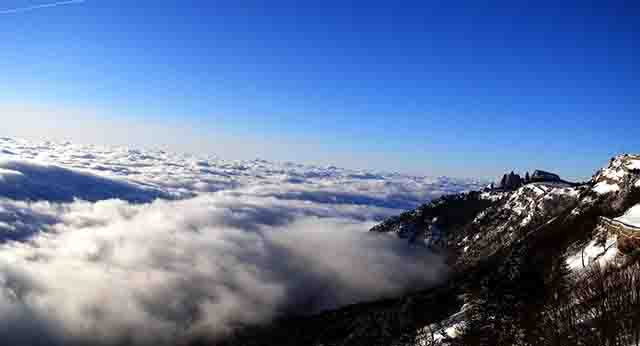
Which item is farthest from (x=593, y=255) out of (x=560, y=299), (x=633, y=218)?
(x=560, y=299)

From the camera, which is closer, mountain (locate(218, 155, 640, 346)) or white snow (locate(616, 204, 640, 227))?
mountain (locate(218, 155, 640, 346))

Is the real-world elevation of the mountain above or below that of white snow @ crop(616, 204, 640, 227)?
below

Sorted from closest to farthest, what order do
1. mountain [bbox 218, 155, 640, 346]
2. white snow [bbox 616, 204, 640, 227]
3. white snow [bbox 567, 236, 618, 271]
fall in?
mountain [bbox 218, 155, 640, 346] < white snow [bbox 567, 236, 618, 271] < white snow [bbox 616, 204, 640, 227]

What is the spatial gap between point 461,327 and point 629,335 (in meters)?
77.7

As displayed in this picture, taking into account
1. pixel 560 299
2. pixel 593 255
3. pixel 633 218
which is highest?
pixel 633 218

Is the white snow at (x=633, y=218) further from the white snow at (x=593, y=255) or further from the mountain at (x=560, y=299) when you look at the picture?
the white snow at (x=593, y=255)

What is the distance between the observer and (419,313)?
172m

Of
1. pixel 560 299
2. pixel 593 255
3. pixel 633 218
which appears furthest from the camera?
pixel 633 218

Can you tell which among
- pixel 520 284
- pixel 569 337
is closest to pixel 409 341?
pixel 520 284

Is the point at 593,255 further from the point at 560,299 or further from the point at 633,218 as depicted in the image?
the point at 560,299

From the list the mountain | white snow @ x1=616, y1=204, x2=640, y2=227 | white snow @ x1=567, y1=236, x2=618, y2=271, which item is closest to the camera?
the mountain

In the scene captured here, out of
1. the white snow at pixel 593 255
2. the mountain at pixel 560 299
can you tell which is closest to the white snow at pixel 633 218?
the mountain at pixel 560 299

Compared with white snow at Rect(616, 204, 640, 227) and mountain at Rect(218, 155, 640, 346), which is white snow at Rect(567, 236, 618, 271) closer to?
mountain at Rect(218, 155, 640, 346)

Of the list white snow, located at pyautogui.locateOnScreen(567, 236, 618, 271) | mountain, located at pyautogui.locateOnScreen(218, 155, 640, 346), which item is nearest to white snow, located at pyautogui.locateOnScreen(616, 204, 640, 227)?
mountain, located at pyautogui.locateOnScreen(218, 155, 640, 346)
